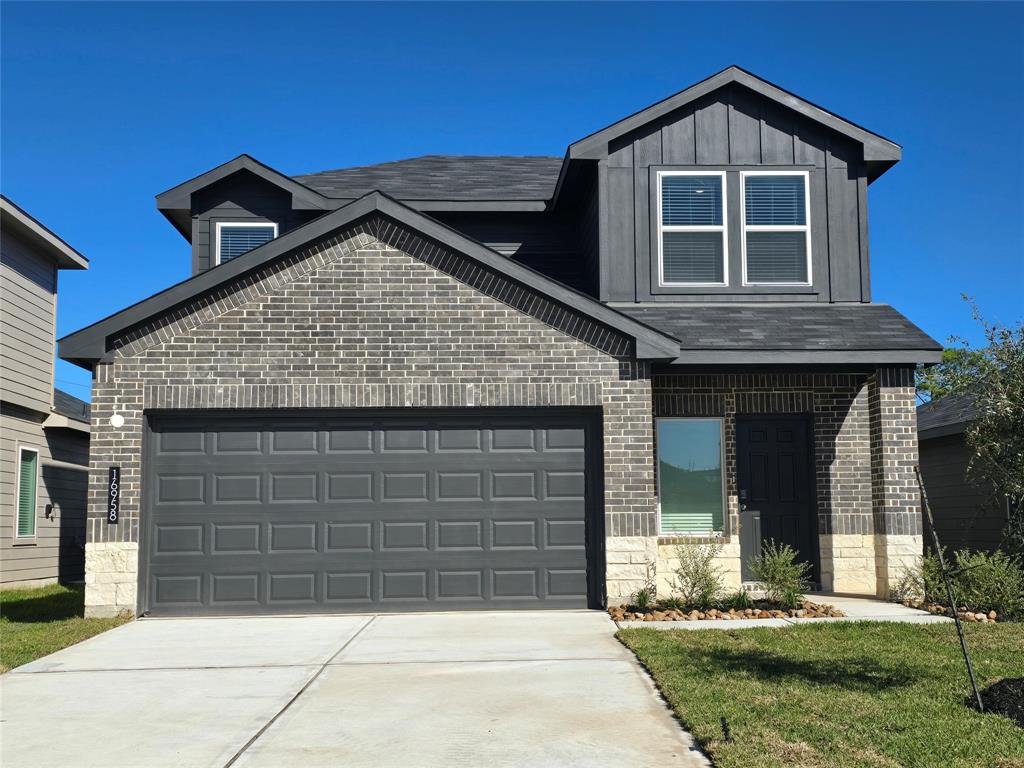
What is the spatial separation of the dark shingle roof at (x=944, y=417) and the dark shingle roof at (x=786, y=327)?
3101mm

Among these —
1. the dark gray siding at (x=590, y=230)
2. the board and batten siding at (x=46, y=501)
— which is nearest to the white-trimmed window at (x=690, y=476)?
the dark gray siding at (x=590, y=230)

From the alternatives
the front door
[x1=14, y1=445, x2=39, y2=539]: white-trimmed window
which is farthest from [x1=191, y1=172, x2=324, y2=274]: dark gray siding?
the front door

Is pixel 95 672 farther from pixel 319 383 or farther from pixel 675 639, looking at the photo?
pixel 675 639

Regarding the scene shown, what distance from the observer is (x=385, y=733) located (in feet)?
23.0

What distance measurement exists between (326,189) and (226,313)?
5838 millimetres

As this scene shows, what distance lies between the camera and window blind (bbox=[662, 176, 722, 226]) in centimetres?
1547

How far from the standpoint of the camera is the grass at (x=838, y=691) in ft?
20.6

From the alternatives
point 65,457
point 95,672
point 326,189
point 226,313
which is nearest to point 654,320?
point 226,313

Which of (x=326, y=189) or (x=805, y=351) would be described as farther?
(x=326, y=189)

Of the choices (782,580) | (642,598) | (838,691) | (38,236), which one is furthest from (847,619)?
(38,236)

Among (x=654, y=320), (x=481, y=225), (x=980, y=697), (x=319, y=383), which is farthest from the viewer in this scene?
(x=481, y=225)

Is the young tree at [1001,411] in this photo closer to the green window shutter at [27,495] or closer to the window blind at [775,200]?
the window blind at [775,200]

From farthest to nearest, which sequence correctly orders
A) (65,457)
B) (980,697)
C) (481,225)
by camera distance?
(65,457), (481,225), (980,697)

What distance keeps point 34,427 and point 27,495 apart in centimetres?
130
